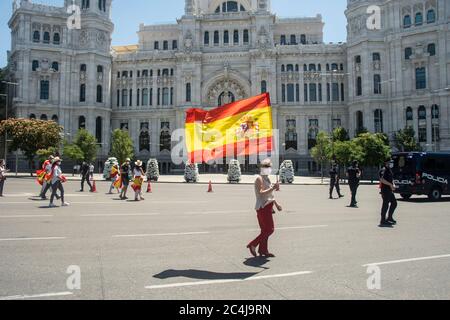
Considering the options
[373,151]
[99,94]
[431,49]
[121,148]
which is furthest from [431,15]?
[99,94]

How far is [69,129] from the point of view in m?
64.2

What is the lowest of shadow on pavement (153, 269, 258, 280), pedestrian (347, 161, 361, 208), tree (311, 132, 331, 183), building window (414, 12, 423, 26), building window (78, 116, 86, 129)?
Answer: shadow on pavement (153, 269, 258, 280)

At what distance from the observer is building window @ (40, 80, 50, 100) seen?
6345 centimetres

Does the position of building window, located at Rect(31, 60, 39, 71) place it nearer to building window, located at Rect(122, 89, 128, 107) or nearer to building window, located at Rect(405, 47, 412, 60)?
building window, located at Rect(122, 89, 128, 107)

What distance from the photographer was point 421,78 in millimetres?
55250

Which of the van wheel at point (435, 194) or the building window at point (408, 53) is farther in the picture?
the building window at point (408, 53)

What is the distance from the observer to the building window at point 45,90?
208ft

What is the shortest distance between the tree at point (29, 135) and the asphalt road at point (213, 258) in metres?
39.4

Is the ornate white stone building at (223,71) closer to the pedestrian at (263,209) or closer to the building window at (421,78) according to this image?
the building window at (421,78)

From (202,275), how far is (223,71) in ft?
208

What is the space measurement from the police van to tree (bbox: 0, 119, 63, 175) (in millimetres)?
43689

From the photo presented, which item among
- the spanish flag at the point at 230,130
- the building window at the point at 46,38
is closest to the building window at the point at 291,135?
the building window at the point at 46,38

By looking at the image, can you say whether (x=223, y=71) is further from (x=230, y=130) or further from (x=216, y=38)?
(x=230, y=130)

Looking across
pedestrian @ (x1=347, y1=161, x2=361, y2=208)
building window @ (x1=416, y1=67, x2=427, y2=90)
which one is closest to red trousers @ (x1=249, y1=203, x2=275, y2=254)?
pedestrian @ (x1=347, y1=161, x2=361, y2=208)
